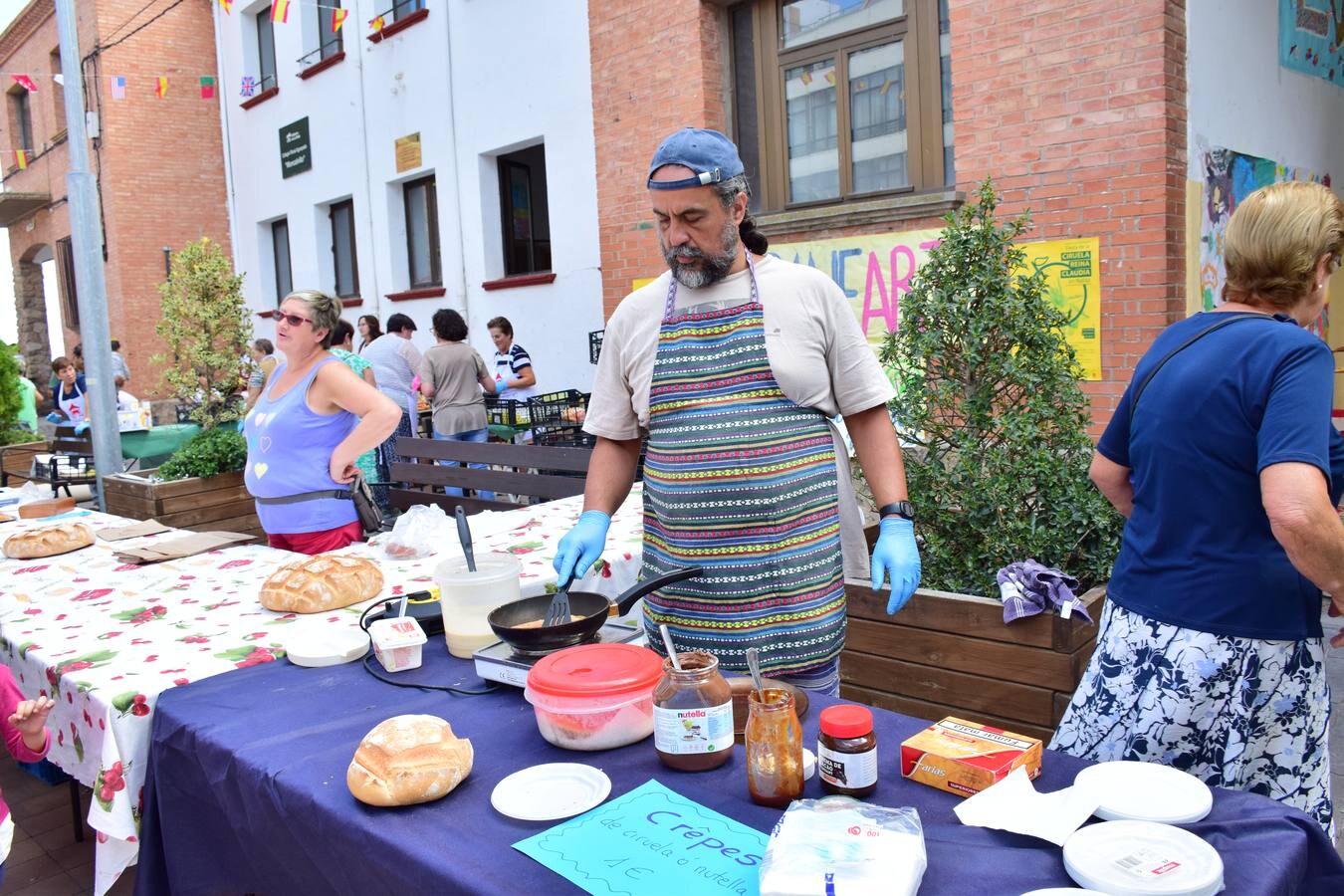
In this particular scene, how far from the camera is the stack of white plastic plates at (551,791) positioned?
1579mm

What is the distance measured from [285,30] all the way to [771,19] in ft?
28.0

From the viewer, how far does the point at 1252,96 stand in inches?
284

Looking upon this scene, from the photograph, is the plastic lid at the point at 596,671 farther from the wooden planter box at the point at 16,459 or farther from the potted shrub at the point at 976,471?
the wooden planter box at the point at 16,459

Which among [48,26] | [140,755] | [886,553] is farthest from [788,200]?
[48,26]

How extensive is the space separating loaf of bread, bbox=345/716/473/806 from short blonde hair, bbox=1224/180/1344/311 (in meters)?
1.84

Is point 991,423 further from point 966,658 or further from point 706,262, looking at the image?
point 706,262

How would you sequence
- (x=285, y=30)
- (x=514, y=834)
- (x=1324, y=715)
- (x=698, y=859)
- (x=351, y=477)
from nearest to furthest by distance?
(x=698, y=859), (x=514, y=834), (x=1324, y=715), (x=351, y=477), (x=285, y=30)

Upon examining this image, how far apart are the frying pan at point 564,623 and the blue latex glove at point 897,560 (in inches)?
17.4

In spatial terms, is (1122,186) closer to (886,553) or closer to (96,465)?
(886,553)

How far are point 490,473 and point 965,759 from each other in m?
4.52

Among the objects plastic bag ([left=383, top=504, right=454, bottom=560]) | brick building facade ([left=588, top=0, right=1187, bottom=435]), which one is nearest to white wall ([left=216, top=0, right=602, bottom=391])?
brick building facade ([left=588, top=0, right=1187, bottom=435])

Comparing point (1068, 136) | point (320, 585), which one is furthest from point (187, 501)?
point (1068, 136)

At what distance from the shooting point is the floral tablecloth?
224 centimetres

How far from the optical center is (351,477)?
150 inches
